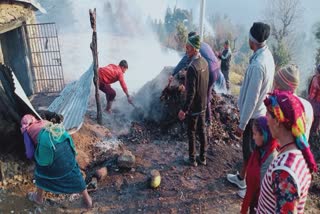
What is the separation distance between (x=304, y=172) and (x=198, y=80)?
2.23 m

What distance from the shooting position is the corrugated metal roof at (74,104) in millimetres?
4605

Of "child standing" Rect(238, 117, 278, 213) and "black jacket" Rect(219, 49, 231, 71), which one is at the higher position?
"child standing" Rect(238, 117, 278, 213)

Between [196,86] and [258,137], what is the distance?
54.6 inches

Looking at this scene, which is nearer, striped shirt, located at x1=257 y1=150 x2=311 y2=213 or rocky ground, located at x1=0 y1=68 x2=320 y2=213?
striped shirt, located at x1=257 y1=150 x2=311 y2=213

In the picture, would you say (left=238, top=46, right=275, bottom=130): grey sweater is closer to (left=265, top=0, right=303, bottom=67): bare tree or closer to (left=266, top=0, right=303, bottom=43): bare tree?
(left=265, top=0, right=303, bottom=67): bare tree

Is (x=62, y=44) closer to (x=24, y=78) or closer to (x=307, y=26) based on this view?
(x=24, y=78)

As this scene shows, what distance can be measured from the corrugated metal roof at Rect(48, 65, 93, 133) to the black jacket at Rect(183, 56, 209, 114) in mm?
1841

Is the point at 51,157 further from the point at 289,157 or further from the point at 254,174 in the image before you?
the point at 289,157

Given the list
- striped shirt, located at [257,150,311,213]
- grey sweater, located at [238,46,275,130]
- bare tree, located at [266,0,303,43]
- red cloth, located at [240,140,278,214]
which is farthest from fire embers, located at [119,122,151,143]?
bare tree, located at [266,0,303,43]

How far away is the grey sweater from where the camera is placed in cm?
311

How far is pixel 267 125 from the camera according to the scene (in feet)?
8.27

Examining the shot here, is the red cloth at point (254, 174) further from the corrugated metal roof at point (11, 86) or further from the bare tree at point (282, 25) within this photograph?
the bare tree at point (282, 25)

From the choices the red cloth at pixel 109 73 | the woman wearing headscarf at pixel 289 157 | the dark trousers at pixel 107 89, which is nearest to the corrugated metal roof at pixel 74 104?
the red cloth at pixel 109 73

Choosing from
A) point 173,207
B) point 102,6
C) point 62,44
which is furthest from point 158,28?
point 173,207
